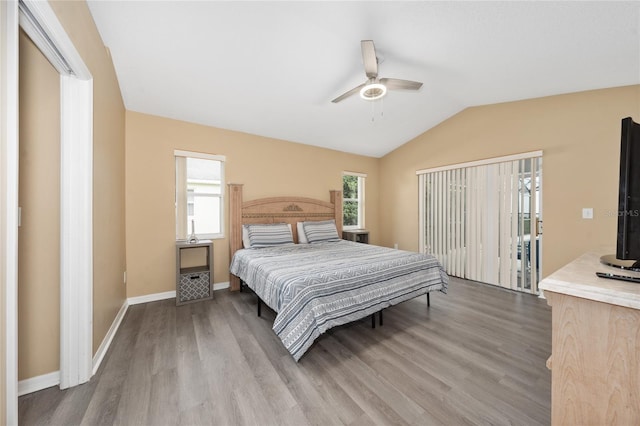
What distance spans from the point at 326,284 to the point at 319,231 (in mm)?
2196

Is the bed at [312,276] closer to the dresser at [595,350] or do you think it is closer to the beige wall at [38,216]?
the dresser at [595,350]

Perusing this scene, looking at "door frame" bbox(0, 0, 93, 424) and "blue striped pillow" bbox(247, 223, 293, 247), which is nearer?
"door frame" bbox(0, 0, 93, 424)

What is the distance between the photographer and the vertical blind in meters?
3.45

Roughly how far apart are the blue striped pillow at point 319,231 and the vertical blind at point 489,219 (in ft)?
6.35

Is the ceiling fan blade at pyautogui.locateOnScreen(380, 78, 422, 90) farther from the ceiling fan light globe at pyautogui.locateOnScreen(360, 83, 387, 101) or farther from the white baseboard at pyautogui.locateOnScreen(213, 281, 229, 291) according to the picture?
the white baseboard at pyautogui.locateOnScreen(213, 281, 229, 291)

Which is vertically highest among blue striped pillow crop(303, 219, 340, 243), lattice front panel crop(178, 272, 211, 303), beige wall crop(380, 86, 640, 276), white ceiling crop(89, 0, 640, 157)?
white ceiling crop(89, 0, 640, 157)

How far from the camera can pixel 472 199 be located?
4.01 m

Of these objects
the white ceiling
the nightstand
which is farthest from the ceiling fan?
the nightstand

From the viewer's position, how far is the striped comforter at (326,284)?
1877 mm

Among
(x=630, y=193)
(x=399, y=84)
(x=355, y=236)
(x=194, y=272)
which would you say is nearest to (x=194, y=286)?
(x=194, y=272)

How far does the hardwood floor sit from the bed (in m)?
0.29

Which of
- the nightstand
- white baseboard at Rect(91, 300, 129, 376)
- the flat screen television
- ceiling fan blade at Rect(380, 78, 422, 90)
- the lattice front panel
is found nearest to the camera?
the flat screen television

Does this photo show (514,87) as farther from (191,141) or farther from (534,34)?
(191,141)

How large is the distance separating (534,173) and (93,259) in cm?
501
